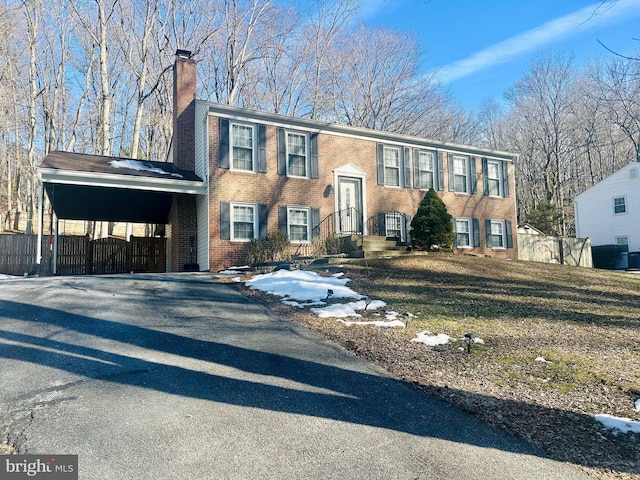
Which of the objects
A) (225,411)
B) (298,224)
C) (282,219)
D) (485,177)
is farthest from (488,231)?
(225,411)

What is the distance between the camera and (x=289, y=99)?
28031 mm

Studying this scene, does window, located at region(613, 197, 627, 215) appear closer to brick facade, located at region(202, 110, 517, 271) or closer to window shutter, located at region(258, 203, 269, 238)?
brick facade, located at region(202, 110, 517, 271)

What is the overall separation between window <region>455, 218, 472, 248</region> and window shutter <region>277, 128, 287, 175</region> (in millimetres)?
7389

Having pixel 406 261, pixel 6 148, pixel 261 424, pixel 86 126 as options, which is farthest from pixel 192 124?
pixel 6 148

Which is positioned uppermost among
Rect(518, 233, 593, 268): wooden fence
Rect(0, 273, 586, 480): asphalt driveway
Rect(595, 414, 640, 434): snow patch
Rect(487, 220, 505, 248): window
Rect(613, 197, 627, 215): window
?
Rect(613, 197, 627, 215): window

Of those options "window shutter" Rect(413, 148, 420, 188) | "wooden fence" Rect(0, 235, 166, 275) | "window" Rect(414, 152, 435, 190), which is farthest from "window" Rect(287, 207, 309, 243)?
"wooden fence" Rect(0, 235, 166, 275)

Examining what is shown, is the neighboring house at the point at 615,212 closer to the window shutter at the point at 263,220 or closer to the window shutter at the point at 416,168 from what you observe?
the window shutter at the point at 416,168

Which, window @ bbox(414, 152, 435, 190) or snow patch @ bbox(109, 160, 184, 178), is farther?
window @ bbox(414, 152, 435, 190)

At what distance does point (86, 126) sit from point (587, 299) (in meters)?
29.8

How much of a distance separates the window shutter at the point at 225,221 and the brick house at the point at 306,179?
30 millimetres

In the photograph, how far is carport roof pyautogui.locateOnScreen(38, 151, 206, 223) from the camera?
40.0 feet

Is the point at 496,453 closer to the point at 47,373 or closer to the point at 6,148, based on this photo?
the point at 47,373

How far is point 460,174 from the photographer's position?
18266mm

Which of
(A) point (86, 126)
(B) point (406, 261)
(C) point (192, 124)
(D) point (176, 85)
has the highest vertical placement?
(A) point (86, 126)
